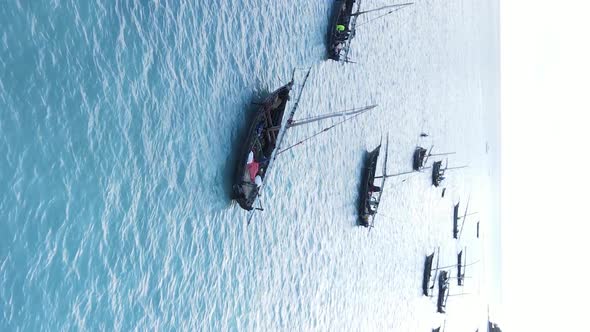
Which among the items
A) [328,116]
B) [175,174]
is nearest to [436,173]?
[328,116]

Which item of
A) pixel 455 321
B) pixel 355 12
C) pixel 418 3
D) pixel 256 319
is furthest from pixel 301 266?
pixel 455 321

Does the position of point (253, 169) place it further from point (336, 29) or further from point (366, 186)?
point (366, 186)

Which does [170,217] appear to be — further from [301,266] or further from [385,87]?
[385,87]

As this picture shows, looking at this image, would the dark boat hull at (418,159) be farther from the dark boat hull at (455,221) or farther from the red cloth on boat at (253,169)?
A: the red cloth on boat at (253,169)

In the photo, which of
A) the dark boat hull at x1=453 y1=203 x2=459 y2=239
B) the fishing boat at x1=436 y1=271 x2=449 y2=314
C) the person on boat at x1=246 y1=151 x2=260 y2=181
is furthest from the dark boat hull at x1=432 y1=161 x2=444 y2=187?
the person on boat at x1=246 y1=151 x2=260 y2=181

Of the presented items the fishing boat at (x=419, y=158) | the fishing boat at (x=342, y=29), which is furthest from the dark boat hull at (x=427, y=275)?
the fishing boat at (x=342, y=29)

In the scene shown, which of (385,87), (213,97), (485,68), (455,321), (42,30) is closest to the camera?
(42,30)

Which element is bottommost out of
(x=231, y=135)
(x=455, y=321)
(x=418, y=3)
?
(x=455, y=321)

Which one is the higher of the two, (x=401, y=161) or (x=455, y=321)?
(x=401, y=161)
